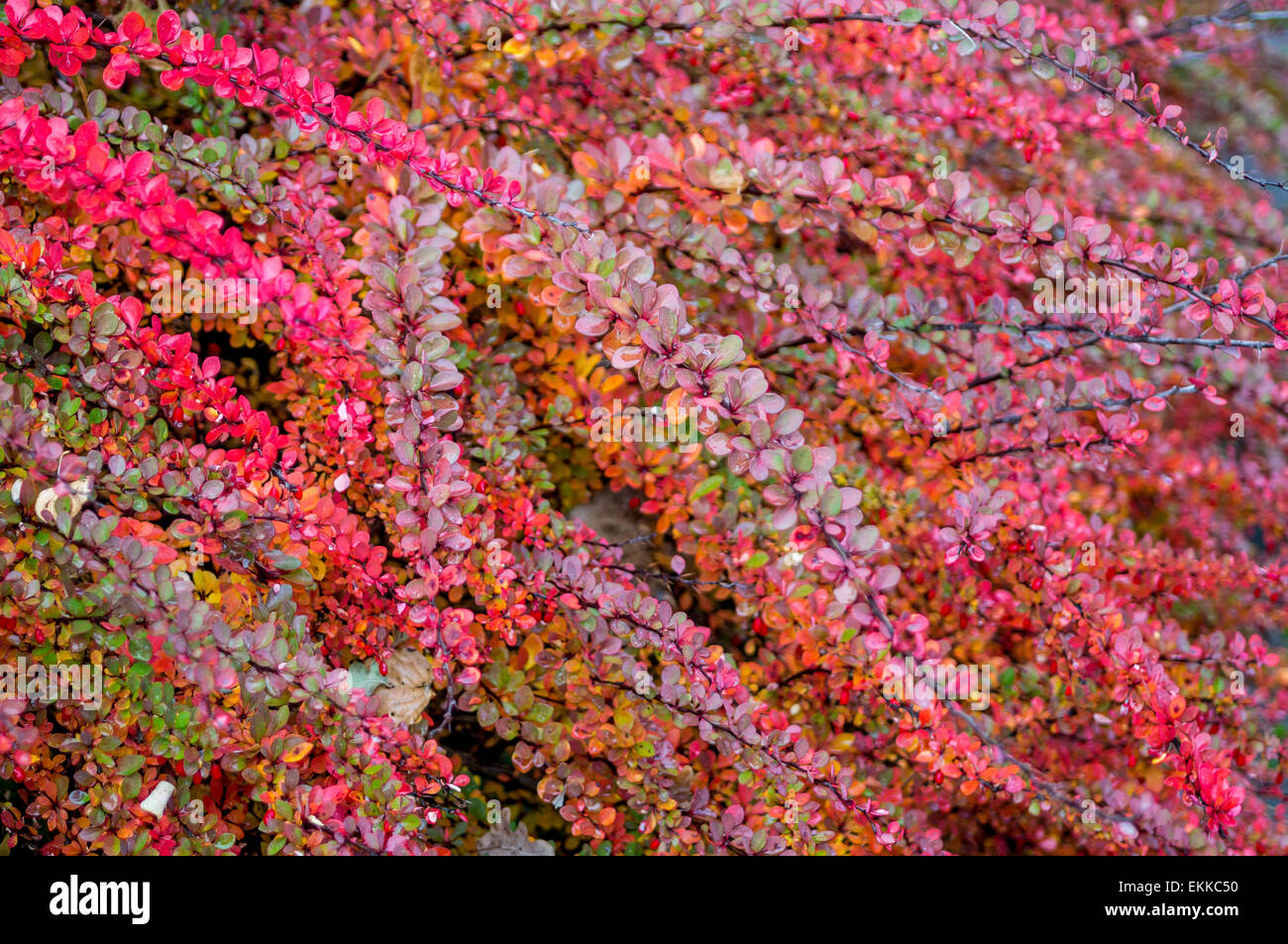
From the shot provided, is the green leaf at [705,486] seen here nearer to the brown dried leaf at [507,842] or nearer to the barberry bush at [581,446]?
the barberry bush at [581,446]

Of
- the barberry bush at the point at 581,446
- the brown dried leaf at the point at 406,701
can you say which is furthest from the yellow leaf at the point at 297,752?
the brown dried leaf at the point at 406,701

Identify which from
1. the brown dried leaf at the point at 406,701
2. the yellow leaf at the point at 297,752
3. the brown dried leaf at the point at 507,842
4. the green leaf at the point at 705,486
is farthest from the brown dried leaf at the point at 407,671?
the green leaf at the point at 705,486

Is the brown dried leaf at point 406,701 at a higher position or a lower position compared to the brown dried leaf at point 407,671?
lower

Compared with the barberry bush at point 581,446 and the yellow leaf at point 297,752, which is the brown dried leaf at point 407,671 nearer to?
the barberry bush at point 581,446

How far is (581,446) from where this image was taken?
181 centimetres

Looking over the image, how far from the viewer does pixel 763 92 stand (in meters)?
2.12

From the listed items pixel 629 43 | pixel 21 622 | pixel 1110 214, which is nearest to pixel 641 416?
pixel 629 43

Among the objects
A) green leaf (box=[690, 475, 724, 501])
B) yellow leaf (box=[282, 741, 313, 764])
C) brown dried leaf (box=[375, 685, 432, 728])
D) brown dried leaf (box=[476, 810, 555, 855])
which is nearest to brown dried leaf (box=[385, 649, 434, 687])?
brown dried leaf (box=[375, 685, 432, 728])

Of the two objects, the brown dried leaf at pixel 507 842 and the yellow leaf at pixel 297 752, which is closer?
the yellow leaf at pixel 297 752

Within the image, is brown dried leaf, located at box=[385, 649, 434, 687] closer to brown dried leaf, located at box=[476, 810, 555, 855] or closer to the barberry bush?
the barberry bush

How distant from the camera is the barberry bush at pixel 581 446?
1.10 m

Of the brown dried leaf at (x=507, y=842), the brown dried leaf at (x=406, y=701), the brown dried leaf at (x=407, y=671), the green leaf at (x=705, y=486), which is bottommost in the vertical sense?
the brown dried leaf at (x=507, y=842)

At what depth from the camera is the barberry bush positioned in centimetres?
110

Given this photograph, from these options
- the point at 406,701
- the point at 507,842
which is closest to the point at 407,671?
the point at 406,701
